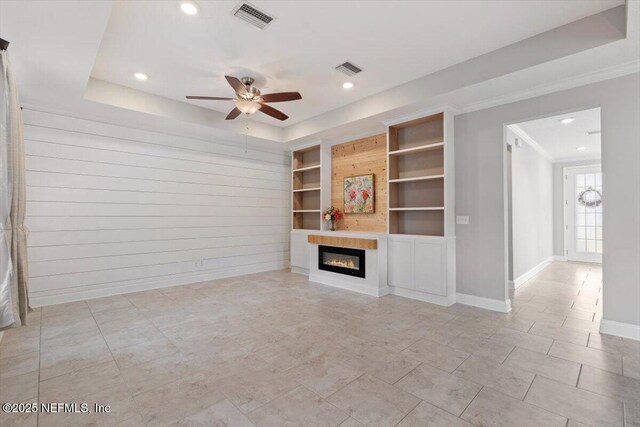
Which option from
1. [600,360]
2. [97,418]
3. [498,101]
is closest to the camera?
[97,418]

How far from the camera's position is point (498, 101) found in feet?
13.1

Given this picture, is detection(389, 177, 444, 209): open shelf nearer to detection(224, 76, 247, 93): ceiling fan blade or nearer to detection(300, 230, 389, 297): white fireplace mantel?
detection(300, 230, 389, 297): white fireplace mantel

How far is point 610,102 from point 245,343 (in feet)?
15.1

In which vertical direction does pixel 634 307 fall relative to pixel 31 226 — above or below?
below

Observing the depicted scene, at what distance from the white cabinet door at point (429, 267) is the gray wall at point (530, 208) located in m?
1.80

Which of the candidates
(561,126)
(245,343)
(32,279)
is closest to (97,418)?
(245,343)

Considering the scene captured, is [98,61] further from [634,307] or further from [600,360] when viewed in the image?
[634,307]

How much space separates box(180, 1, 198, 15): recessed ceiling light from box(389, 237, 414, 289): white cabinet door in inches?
151

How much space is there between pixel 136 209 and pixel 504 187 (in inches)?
221

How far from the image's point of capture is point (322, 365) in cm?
253

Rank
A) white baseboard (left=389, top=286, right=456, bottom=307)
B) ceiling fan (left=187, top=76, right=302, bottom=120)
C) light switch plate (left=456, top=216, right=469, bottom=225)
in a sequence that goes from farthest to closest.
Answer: light switch plate (left=456, top=216, right=469, bottom=225), white baseboard (left=389, top=286, right=456, bottom=307), ceiling fan (left=187, top=76, right=302, bottom=120)

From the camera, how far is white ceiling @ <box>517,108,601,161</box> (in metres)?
4.95

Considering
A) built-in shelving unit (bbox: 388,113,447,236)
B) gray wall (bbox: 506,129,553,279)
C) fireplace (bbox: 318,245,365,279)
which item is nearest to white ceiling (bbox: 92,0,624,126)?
built-in shelving unit (bbox: 388,113,447,236)

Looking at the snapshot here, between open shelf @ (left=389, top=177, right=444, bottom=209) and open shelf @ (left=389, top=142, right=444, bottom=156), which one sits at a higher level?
open shelf @ (left=389, top=142, right=444, bottom=156)
